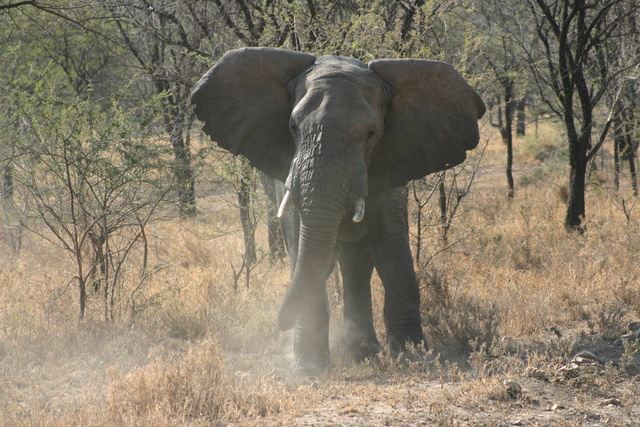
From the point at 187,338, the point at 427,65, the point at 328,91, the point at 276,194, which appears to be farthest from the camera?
the point at 187,338

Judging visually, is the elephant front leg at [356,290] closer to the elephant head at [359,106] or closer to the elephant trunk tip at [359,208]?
the elephant head at [359,106]

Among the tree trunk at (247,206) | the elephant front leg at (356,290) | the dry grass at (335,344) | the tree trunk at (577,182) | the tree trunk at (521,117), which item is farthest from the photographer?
the tree trunk at (521,117)

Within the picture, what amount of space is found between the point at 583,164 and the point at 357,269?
482 cm

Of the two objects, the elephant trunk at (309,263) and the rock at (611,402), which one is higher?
the elephant trunk at (309,263)

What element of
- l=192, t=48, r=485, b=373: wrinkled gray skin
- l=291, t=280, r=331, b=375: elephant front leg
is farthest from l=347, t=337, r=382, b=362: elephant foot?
l=291, t=280, r=331, b=375: elephant front leg

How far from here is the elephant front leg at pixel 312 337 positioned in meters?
5.50

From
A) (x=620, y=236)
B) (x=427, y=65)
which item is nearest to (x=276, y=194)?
(x=427, y=65)

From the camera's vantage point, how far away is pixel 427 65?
564 centimetres

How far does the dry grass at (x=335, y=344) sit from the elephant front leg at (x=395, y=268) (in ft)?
0.93

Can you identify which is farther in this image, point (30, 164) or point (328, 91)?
point (30, 164)

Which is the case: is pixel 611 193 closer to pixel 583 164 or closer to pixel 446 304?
pixel 583 164

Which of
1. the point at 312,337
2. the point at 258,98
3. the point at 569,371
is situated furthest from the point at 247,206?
the point at 569,371

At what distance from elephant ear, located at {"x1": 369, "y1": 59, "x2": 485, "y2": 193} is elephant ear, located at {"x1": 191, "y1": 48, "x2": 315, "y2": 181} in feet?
2.14

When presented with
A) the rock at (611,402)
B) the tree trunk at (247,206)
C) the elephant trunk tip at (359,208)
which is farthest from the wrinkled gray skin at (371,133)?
the tree trunk at (247,206)
